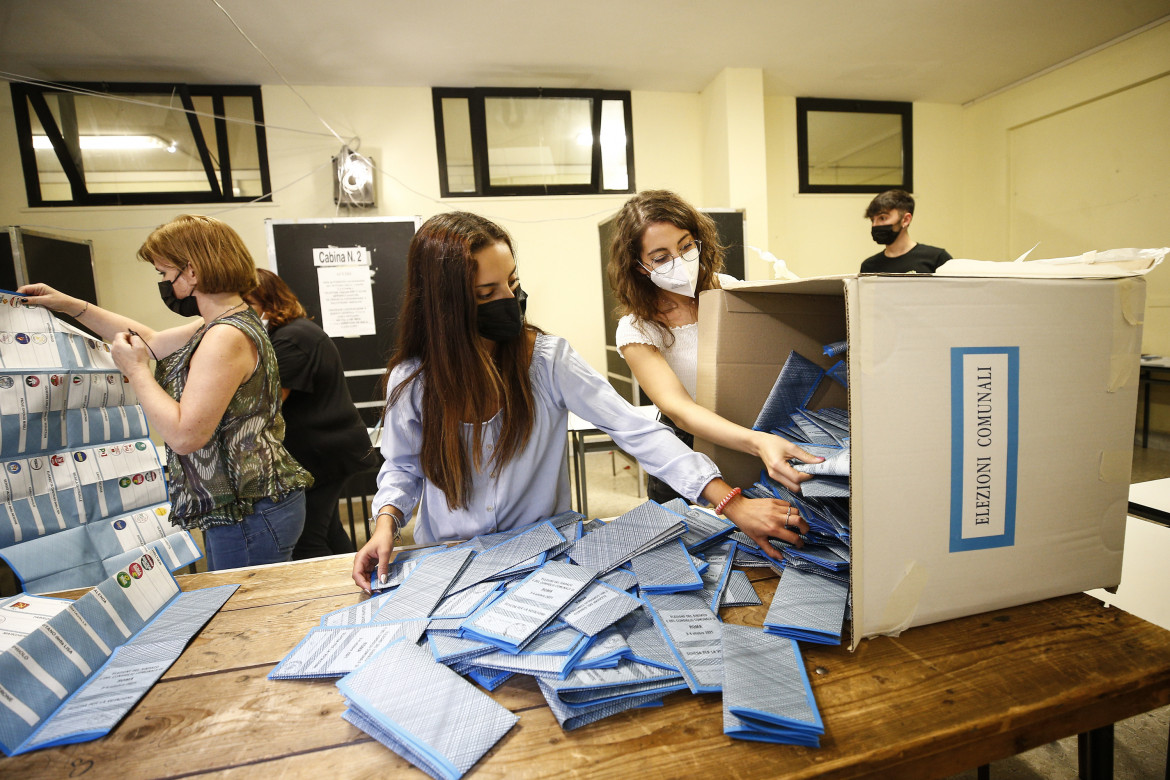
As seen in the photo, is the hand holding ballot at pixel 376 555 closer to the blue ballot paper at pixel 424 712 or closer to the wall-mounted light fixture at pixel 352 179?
the blue ballot paper at pixel 424 712

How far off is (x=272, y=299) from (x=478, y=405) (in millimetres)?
1353

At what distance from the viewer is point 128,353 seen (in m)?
1.24

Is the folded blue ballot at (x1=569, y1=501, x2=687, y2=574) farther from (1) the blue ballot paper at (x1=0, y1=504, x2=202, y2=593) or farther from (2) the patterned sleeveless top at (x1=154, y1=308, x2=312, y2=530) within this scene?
(2) the patterned sleeveless top at (x1=154, y1=308, x2=312, y2=530)

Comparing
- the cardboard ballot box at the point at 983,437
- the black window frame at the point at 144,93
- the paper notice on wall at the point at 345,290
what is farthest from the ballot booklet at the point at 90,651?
the black window frame at the point at 144,93

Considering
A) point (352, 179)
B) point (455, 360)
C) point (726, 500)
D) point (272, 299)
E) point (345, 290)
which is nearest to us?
point (726, 500)

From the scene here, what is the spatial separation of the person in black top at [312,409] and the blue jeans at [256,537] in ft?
1.63

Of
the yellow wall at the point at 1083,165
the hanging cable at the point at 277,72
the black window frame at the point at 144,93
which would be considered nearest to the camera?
the hanging cable at the point at 277,72

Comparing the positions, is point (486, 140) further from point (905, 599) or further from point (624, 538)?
point (905, 599)

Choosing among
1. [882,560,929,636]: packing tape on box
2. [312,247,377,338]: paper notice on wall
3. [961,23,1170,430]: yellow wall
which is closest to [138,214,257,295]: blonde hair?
[882,560,929,636]: packing tape on box

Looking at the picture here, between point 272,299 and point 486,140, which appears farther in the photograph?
point 486,140

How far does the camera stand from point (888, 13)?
145 inches

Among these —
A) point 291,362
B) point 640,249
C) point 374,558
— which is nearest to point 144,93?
point 291,362

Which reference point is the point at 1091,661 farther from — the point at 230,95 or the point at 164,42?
the point at 230,95

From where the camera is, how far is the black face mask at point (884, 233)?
349 cm
